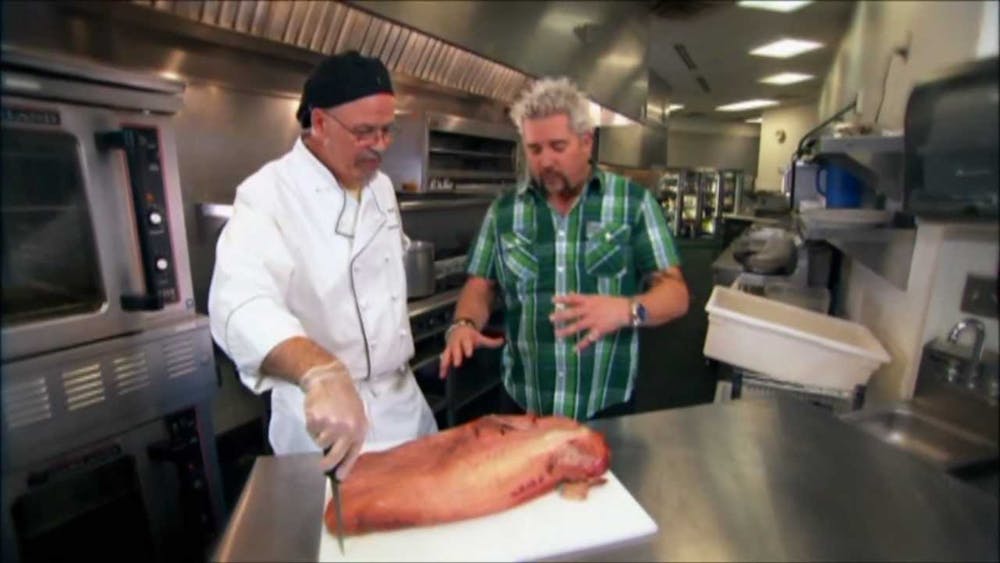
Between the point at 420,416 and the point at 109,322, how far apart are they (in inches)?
33.6

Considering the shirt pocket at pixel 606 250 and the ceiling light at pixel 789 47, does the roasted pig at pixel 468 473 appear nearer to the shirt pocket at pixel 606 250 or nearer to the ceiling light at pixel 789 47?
the shirt pocket at pixel 606 250

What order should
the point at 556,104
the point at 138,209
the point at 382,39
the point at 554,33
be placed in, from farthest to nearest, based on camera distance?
the point at 554,33, the point at 382,39, the point at 138,209, the point at 556,104

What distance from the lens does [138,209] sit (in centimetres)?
144

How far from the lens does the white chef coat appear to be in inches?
41.0

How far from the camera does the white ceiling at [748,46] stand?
78cm

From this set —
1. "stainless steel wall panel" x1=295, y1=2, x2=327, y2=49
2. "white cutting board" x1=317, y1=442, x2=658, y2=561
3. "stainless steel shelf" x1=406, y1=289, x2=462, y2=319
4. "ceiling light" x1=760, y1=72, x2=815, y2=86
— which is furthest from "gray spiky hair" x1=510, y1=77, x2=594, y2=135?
"stainless steel shelf" x1=406, y1=289, x2=462, y2=319

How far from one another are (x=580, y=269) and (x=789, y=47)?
759 mm

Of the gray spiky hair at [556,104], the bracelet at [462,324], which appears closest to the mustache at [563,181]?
the gray spiky hair at [556,104]

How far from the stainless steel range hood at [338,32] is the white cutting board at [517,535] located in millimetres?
1236

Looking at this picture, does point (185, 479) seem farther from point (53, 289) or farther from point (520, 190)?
point (520, 190)

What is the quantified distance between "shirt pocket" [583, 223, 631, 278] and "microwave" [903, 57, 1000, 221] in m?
0.80

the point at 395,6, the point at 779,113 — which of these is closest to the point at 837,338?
the point at 779,113

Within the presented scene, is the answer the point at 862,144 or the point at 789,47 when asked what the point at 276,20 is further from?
the point at 862,144

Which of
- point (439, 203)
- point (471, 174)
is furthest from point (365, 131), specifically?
point (471, 174)
